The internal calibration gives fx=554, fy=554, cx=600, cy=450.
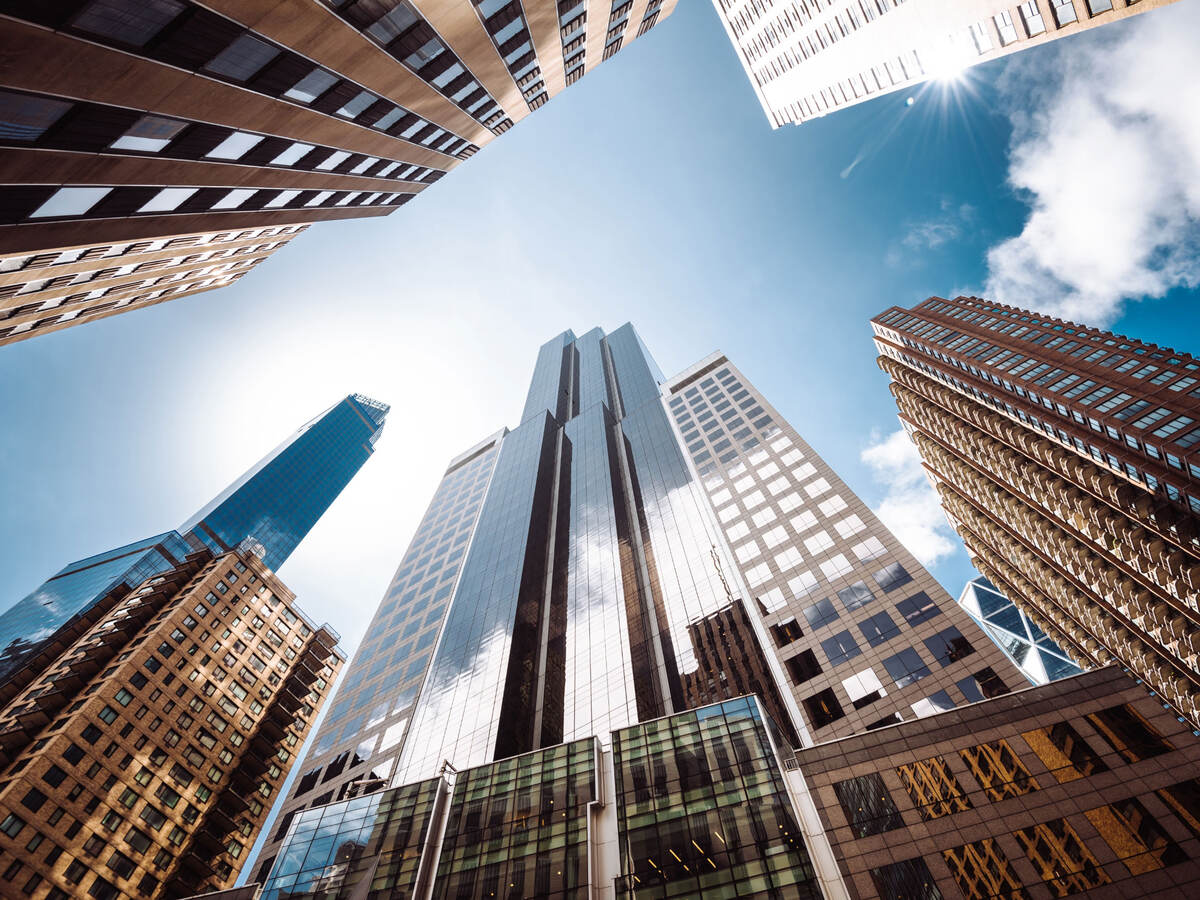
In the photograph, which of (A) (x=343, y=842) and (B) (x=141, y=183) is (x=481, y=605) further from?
(B) (x=141, y=183)

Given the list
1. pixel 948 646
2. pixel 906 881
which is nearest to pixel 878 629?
pixel 948 646

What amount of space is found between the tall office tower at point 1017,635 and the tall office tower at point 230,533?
159023mm

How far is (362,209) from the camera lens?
4247cm

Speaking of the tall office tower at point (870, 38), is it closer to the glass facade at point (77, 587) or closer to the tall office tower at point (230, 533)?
the tall office tower at point (230, 533)

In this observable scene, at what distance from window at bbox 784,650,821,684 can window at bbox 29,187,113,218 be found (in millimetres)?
52475

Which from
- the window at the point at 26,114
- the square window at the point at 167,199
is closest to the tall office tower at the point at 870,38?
the window at the point at 26,114

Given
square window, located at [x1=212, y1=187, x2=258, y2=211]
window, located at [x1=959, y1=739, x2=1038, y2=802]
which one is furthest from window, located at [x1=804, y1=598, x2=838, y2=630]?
square window, located at [x1=212, y1=187, x2=258, y2=211]

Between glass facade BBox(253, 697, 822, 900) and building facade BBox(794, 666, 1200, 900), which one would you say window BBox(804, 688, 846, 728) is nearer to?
glass facade BBox(253, 697, 822, 900)

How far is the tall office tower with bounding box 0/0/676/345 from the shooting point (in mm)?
15328

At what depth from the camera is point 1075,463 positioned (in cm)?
5231

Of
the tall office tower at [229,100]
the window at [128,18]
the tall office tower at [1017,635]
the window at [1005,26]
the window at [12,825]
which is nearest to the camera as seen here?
the window at [128,18]

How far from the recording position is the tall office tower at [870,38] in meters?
34.8

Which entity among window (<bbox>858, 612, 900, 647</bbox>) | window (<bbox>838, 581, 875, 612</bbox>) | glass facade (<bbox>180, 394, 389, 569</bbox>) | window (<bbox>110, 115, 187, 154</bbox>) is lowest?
window (<bbox>858, 612, 900, 647</bbox>)

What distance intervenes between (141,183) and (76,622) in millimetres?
84355
